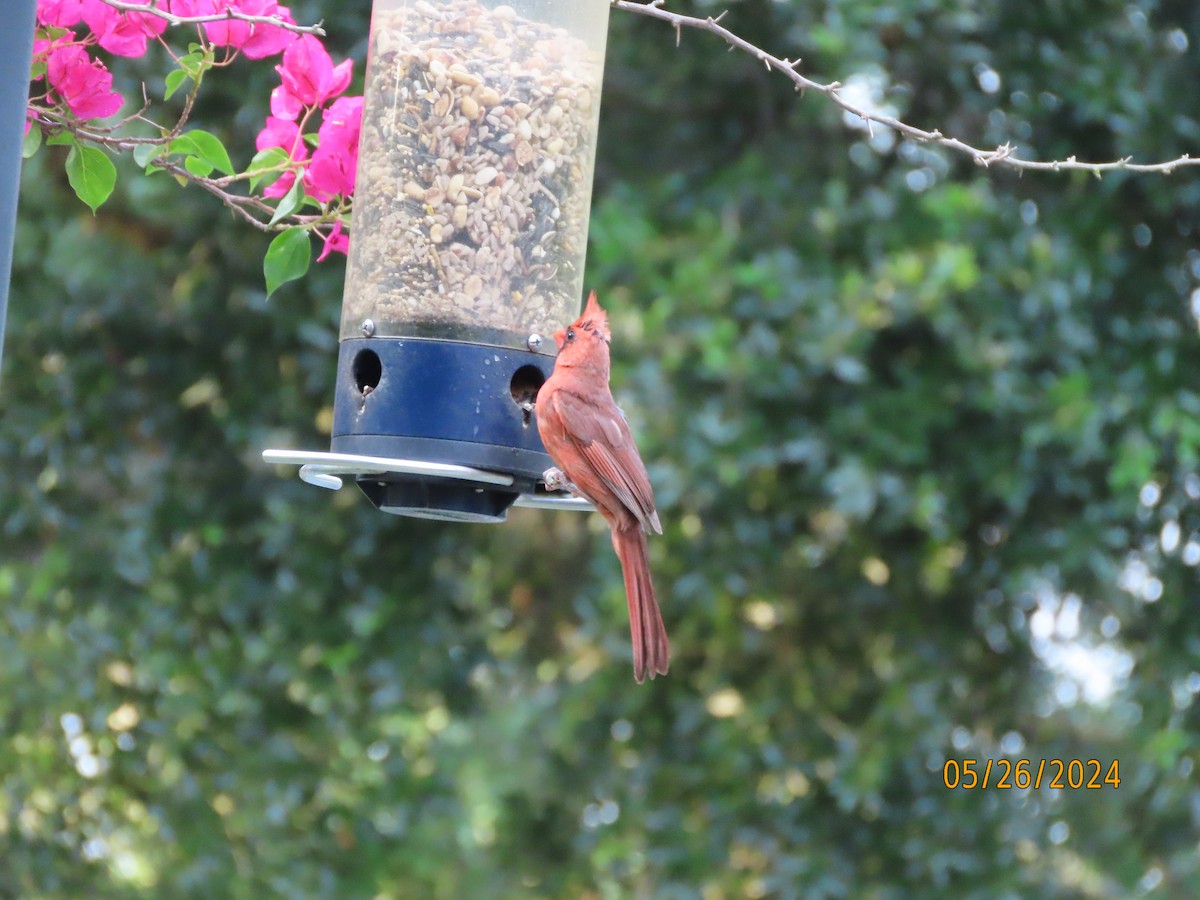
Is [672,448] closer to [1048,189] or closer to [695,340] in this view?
[695,340]

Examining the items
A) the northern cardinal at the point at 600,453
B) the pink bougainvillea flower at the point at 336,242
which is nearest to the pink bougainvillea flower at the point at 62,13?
the pink bougainvillea flower at the point at 336,242

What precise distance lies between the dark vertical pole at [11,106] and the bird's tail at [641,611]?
1.31 m

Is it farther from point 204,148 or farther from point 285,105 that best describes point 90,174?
point 285,105

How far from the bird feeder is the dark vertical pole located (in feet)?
3.74

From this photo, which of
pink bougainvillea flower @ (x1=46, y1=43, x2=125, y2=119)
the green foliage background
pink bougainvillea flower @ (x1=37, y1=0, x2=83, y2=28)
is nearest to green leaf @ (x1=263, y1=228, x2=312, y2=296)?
pink bougainvillea flower @ (x1=46, y1=43, x2=125, y2=119)

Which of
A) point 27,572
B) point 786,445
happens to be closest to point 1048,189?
point 786,445

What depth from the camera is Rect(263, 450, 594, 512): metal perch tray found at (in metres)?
2.43

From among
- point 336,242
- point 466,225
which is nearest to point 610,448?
point 466,225

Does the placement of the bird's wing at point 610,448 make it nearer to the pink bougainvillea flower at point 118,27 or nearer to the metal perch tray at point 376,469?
the metal perch tray at point 376,469

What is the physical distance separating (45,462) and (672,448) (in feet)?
6.44

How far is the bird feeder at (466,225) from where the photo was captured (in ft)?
9.17

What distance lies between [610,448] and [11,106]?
141 cm

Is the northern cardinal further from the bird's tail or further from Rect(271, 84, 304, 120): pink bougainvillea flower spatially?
Rect(271, 84, 304, 120): pink bougainvillea flower

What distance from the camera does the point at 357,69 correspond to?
15.6 ft
